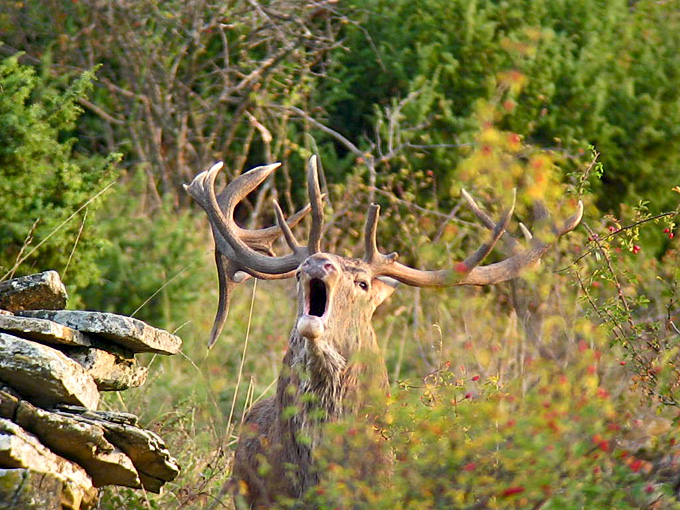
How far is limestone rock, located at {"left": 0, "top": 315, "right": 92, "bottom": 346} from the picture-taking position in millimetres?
5297

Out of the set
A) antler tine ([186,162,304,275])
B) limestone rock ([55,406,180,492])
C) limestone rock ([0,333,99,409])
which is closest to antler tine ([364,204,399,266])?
antler tine ([186,162,304,275])

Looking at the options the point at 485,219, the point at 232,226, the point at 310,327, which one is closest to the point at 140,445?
the point at 310,327

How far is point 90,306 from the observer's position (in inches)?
385

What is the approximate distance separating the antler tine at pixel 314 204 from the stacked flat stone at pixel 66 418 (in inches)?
39.3

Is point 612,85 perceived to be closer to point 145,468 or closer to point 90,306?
point 90,306

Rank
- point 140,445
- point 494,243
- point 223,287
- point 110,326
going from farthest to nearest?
point 223,287 < point 494,243 < point 110,326 < point 140,445

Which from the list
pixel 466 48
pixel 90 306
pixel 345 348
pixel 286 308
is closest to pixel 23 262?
pixel 90 306

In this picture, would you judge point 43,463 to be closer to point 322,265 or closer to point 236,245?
point 322,265

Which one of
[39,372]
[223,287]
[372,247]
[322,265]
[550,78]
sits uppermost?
[39,372]

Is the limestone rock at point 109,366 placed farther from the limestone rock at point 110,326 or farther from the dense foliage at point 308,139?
the dense foliage at point 308,139

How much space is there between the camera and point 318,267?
6.01 m

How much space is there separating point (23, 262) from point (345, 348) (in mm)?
2834

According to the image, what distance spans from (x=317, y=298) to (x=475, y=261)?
2.96 ft

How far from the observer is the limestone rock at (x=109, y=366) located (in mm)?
5684
